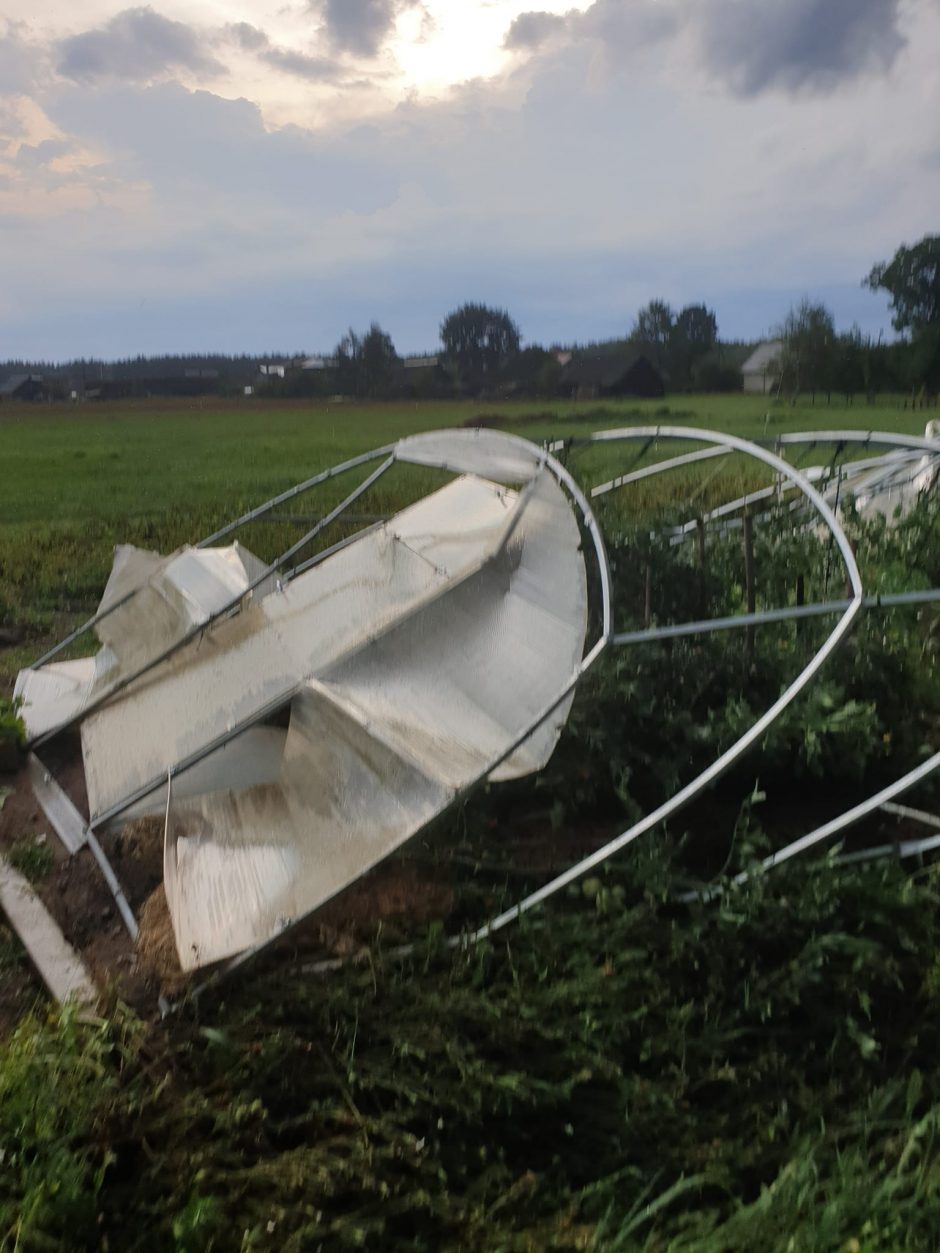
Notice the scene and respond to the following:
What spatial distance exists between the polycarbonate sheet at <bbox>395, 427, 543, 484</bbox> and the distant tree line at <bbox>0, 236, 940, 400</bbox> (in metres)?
2.54

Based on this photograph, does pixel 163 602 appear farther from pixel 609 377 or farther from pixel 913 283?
pixel 913 283

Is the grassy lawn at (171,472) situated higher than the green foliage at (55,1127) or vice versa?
the grassy lawn at (171,472)

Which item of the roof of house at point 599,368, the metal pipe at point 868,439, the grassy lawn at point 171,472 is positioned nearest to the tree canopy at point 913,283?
the grassy lawn at point 171,472

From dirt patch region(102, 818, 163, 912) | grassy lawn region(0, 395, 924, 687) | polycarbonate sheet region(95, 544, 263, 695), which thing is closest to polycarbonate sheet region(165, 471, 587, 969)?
dirt patch region(102, 818, 163, 912)

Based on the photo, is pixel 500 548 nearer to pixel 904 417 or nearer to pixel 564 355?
pixel 564 355

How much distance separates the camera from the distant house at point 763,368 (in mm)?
7590

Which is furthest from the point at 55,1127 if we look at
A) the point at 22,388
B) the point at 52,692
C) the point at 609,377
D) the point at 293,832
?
the point at 22,388

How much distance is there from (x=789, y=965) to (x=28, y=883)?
353 centimetres

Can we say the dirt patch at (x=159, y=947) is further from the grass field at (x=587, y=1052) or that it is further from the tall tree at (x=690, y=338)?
the tall tree at (x=690, y=338)

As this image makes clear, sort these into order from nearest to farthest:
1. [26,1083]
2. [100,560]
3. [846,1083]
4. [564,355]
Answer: [26,1083]
[846,1083]
[564,355]
[100,560]

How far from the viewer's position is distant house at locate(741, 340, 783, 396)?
7590 mm

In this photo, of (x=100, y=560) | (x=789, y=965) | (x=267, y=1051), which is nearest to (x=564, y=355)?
(x=100, y=560)

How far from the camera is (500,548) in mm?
4910

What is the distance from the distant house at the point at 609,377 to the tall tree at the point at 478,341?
62 cm
